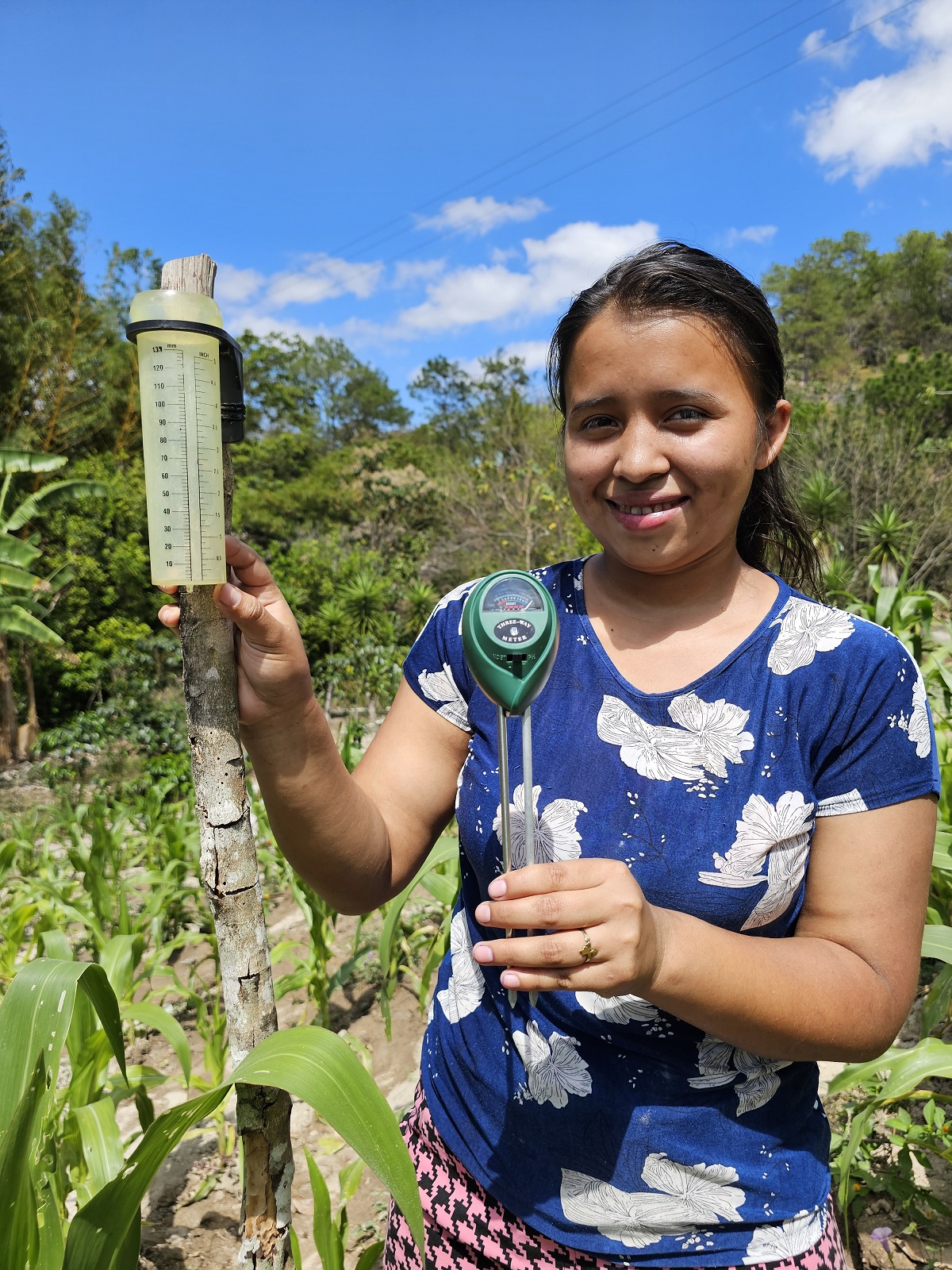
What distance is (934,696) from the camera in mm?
3582

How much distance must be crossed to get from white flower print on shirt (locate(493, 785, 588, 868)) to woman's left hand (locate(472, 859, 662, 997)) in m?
0.23

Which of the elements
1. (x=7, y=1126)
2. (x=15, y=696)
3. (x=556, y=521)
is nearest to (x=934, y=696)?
(x=7, y=1126)

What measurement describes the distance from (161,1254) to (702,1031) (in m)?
1.62

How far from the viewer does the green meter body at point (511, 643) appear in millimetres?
812

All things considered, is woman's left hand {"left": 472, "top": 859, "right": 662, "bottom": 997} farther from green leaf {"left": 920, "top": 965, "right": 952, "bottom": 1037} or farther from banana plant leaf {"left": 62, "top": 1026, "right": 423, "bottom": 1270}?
green leaf {"left": 920, "top": 965, "right": 952, "bottom": 1037}

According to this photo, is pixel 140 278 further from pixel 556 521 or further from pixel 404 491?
pixel 556 521

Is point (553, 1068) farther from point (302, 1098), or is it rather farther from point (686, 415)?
point (686, 415)

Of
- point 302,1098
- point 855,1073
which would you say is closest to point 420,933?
point 855,1073

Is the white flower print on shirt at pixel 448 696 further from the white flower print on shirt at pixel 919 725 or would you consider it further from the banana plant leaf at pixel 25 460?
the banana plant leaf at pixel 25 460

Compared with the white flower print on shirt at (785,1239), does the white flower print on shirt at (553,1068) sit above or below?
above

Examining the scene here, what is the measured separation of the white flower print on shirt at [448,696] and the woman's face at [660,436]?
268 millimetres

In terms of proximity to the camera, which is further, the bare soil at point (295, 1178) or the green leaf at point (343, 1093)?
the bare soil at point (295, 1178)

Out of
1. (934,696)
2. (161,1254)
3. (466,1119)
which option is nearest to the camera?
(466,1119)

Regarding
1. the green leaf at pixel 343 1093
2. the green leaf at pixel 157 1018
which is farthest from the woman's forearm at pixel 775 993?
the green leaf at pixel 157 1018
